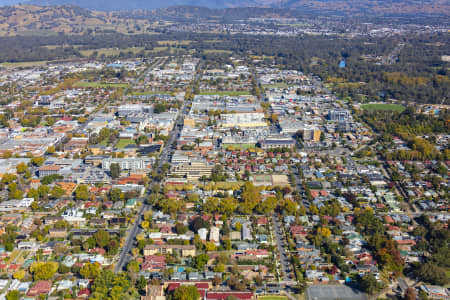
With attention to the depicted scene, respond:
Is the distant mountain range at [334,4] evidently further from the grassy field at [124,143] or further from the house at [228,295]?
the house at [228,295]

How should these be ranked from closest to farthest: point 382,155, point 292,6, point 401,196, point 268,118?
1. point 401,196
2. point 382,155
3. point 268,118
4. point 292,6

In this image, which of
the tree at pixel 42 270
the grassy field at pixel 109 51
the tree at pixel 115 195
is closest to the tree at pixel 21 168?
the tree at pixel 115 195

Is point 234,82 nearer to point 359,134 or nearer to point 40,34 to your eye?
point 359,134

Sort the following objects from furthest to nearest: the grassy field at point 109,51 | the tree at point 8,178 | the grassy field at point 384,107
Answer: the grassy field at point 109,51 < the grassy field at point 384,107 < the tree at point 8,178

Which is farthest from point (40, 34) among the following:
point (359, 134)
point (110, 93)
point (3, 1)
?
point (3, 1)

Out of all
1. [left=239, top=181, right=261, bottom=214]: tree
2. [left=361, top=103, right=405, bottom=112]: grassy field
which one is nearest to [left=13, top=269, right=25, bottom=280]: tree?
[left=239, top=181, right=261, bottom=214]: tree

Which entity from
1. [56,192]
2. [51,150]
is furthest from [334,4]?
[56,192]
